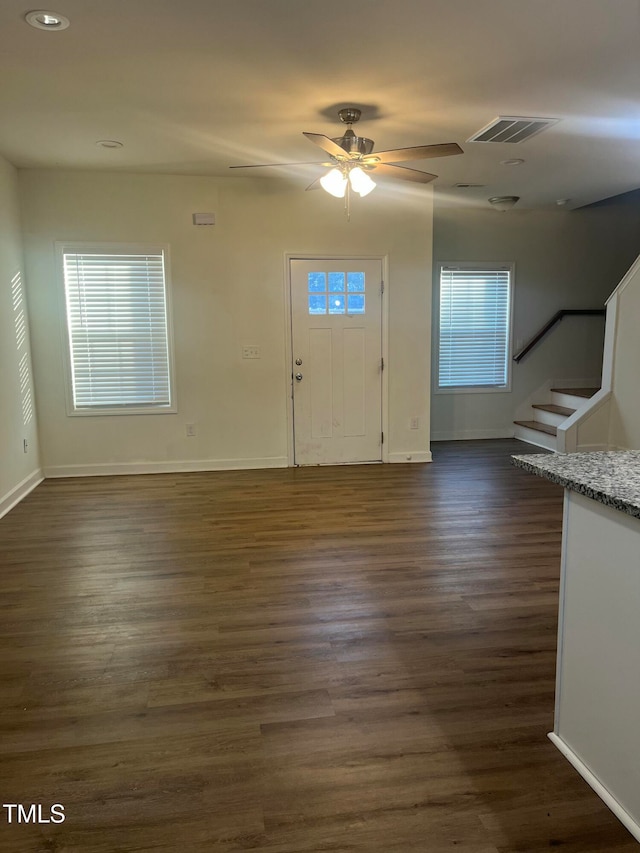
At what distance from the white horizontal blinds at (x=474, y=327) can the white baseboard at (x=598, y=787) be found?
17.6ft

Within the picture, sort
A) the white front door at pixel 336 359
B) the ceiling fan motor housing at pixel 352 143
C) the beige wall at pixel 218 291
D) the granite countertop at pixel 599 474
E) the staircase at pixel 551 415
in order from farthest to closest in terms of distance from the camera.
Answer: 1. the staircase at pixel 551 415
2. the white front door at pixel 336 359
3. the beige wall at pixel 218 291
4. the ceiling fan motor housing at pixel 352 143
5. the granite countertop at pixel 599 474

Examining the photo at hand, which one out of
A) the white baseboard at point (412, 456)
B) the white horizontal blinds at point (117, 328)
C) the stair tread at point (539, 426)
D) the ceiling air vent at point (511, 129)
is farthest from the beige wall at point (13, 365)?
the stair tread at point (539, 426)

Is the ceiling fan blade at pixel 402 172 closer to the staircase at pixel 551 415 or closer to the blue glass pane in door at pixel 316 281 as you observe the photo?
the blue glass pane in door at pixel 316 281

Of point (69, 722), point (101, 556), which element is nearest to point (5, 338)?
point (101, 556)

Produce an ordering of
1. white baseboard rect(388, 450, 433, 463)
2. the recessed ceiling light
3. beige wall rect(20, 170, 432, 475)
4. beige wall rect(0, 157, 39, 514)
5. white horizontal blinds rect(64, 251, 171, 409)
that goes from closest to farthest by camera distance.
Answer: the recessed ceiling light
beige wall rect(0, 157, 39, 514)
beige wall rect(20, 170, 432, 475)
white horizontal blinds rect(64, 251, 171, 409)
white baseboard rect(388, 450, 433, 463)

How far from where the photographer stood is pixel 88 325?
5.25 meters

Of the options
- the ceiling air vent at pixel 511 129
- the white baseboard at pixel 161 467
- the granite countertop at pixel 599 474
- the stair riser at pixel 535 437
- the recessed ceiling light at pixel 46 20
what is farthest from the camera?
the stair riser at pixel 535 437

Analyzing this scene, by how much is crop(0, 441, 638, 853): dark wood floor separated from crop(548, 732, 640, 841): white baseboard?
1.0 inches

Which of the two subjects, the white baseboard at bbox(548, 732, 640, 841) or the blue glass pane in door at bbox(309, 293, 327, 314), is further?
the blue glass pane in door at bbox(309, 293, 327, 314)

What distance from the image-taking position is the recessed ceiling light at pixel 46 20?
8.13ft

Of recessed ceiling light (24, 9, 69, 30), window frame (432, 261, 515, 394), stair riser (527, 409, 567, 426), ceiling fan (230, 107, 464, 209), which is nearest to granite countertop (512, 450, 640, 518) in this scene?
ceiling fan (230, 107, 464, 209)

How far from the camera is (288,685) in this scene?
220 cm

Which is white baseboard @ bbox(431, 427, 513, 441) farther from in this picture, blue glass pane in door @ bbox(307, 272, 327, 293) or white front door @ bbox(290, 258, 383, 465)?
blue glass pane in door @ bbox(307, 272, 327, 293)

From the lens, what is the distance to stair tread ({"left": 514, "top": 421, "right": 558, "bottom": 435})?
20.4 ft
